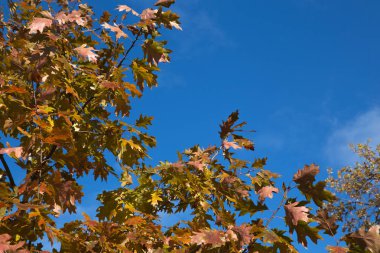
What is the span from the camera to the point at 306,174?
335cm

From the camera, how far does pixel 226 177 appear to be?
16.7 ft

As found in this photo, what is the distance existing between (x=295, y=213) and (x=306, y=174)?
0.32m

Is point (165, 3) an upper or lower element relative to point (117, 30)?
upper

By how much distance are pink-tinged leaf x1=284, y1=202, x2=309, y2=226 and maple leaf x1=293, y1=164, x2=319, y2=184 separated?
20 cm

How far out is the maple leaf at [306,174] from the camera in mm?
3331

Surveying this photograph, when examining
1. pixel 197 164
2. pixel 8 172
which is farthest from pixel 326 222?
pixel 8 172

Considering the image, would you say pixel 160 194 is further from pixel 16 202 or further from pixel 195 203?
pixel 16 202

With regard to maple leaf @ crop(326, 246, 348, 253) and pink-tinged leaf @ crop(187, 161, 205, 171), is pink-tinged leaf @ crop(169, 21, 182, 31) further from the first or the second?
maple leaf @ crop(326, 246, 348, 253)

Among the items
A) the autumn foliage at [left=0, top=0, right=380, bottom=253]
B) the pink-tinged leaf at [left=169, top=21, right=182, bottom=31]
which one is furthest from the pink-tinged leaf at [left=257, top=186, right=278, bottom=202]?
the pink-tinged leaf at [left=169, top=21, right=182, bottom=31]

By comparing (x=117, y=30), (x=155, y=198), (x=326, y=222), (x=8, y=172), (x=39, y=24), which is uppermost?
(x=117, y=30)

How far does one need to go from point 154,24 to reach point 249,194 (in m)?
2.58

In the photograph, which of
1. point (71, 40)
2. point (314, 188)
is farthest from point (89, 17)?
point (314, 188)

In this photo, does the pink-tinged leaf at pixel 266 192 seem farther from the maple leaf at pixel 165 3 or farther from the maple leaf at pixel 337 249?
the maple leaf at pixel 165 3

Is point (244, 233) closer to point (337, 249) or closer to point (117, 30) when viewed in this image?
point (337, 249)
